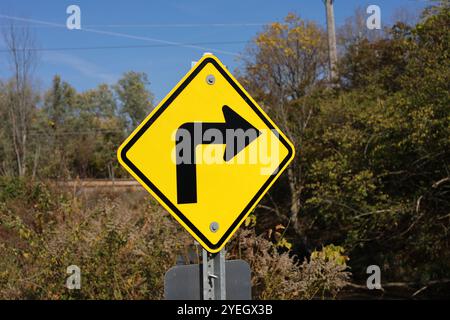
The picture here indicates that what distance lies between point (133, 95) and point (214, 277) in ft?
126

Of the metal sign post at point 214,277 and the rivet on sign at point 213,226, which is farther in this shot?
the rivet on sign at point 213,226

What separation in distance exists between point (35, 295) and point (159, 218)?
170 cm

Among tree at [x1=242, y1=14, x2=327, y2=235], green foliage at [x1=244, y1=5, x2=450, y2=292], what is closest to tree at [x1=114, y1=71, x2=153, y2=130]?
tree at [x1=242, y1=14, x2=327, y2=235]

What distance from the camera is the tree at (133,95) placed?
39375 mm

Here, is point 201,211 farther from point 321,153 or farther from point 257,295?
point 321,153

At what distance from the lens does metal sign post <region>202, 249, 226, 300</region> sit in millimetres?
2957

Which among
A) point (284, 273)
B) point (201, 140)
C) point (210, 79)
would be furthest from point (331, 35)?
point (201, 140)

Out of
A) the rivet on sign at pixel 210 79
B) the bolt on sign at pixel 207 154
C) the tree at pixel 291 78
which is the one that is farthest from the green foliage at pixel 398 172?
the rivet on sign at pixel 210 79

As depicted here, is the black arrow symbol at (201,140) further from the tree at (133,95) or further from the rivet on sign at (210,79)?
the tree at (133,95)

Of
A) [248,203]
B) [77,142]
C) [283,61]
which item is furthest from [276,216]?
[77,142]

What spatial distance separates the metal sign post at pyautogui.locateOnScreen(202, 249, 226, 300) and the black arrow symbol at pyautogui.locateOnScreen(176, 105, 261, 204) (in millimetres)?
341

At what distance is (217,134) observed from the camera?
3.14m

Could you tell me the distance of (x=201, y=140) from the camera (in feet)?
10.2

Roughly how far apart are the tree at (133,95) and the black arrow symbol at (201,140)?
35633mm
